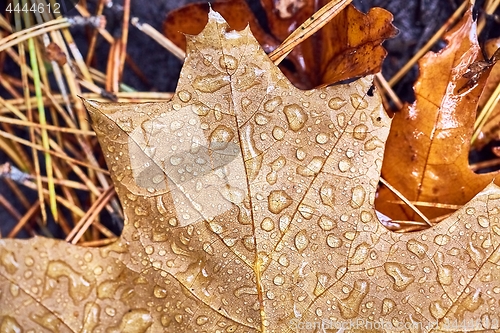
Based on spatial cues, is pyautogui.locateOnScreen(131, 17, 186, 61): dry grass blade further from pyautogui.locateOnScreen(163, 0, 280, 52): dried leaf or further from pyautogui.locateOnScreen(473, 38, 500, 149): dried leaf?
pyautogui.locateOnScreen(473, 38, 500, 149): dried leaf

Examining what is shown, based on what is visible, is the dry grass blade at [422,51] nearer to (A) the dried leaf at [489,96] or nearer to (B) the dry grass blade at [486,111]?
(A) the dried leaf at [489,96]

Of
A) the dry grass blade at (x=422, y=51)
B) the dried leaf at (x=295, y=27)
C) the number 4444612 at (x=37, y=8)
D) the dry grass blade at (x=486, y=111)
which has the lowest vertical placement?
the dry grass blade at (x=486, y=111)

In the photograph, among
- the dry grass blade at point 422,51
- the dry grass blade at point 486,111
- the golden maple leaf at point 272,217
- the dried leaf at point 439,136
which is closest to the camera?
the golden maple leaf at point 272,217

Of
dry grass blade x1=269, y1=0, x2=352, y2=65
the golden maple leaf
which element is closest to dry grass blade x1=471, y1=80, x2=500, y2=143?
the golden maple leaf

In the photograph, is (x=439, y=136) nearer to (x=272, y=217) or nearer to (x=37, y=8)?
(x=272, y=217)

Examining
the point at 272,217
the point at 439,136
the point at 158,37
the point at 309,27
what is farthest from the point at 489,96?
the point at 158,37

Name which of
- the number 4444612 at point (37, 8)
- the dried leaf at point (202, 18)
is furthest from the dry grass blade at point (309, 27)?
the number 4444612 at point (37, 8)
